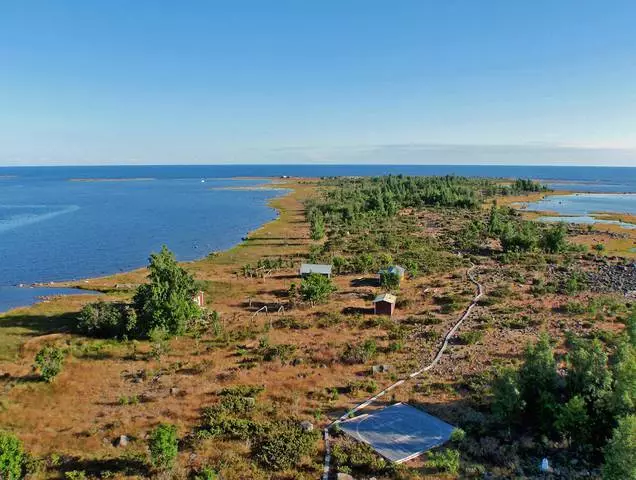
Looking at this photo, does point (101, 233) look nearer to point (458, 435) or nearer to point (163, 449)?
point (163, 449)

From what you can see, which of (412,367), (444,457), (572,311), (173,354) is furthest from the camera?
(572,311)

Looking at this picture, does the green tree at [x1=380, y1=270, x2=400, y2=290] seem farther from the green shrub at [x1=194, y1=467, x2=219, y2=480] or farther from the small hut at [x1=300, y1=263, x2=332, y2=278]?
the green shrub at [x1=194, y1=467, x2=219, y2=480]

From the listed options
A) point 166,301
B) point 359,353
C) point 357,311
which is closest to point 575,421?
point 359,353

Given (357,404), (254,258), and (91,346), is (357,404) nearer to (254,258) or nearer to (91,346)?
(91,346)

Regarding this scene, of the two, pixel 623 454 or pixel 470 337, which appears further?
pixel 470 337

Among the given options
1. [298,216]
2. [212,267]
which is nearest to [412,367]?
[212,267]

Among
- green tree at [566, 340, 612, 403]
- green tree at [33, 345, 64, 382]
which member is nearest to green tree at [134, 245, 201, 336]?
green tree at [33, 345, 64, 382]
